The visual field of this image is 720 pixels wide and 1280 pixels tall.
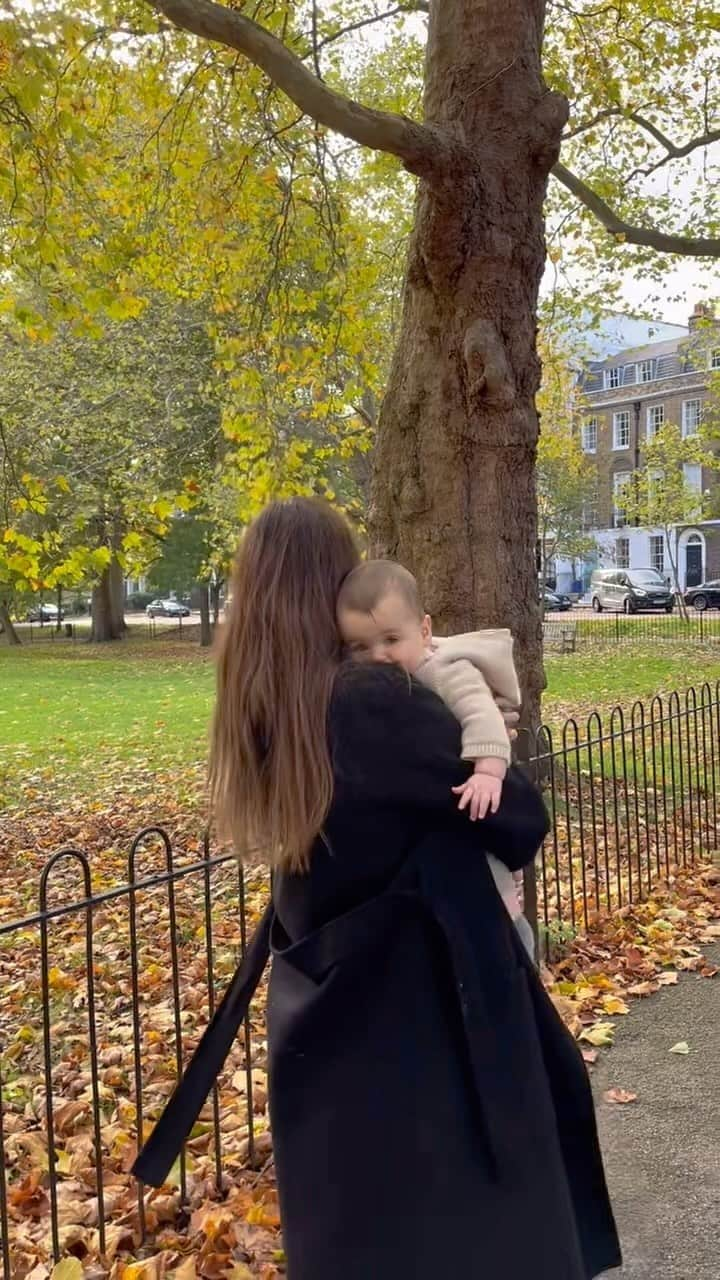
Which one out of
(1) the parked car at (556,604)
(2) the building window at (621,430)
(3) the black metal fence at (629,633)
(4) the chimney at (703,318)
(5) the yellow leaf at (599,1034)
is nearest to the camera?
(5) the yellow leaf at (599,1034)

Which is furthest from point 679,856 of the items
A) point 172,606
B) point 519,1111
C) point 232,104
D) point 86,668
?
point 172,606

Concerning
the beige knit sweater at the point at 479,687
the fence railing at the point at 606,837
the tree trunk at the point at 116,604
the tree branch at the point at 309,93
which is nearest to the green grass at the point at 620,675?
the fence railing at the point at 606,837

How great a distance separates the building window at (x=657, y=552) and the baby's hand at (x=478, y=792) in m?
53.3

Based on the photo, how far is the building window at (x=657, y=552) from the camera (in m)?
53.1

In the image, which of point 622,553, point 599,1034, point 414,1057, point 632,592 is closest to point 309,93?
point 414,1057

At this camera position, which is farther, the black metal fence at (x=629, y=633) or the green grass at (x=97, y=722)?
the black metal fence at (x=629, y=633)

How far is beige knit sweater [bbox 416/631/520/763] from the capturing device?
1826mm

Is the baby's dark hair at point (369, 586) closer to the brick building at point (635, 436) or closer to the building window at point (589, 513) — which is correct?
the building window at point (589, 513)

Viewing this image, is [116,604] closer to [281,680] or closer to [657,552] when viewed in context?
[657,552]

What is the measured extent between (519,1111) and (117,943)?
16.3 feet

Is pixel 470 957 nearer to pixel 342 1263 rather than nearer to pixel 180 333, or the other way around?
pixel 342 1263

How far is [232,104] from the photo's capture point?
799 centimetres

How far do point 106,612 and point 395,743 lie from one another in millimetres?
38628

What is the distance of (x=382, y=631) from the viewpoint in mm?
1897
